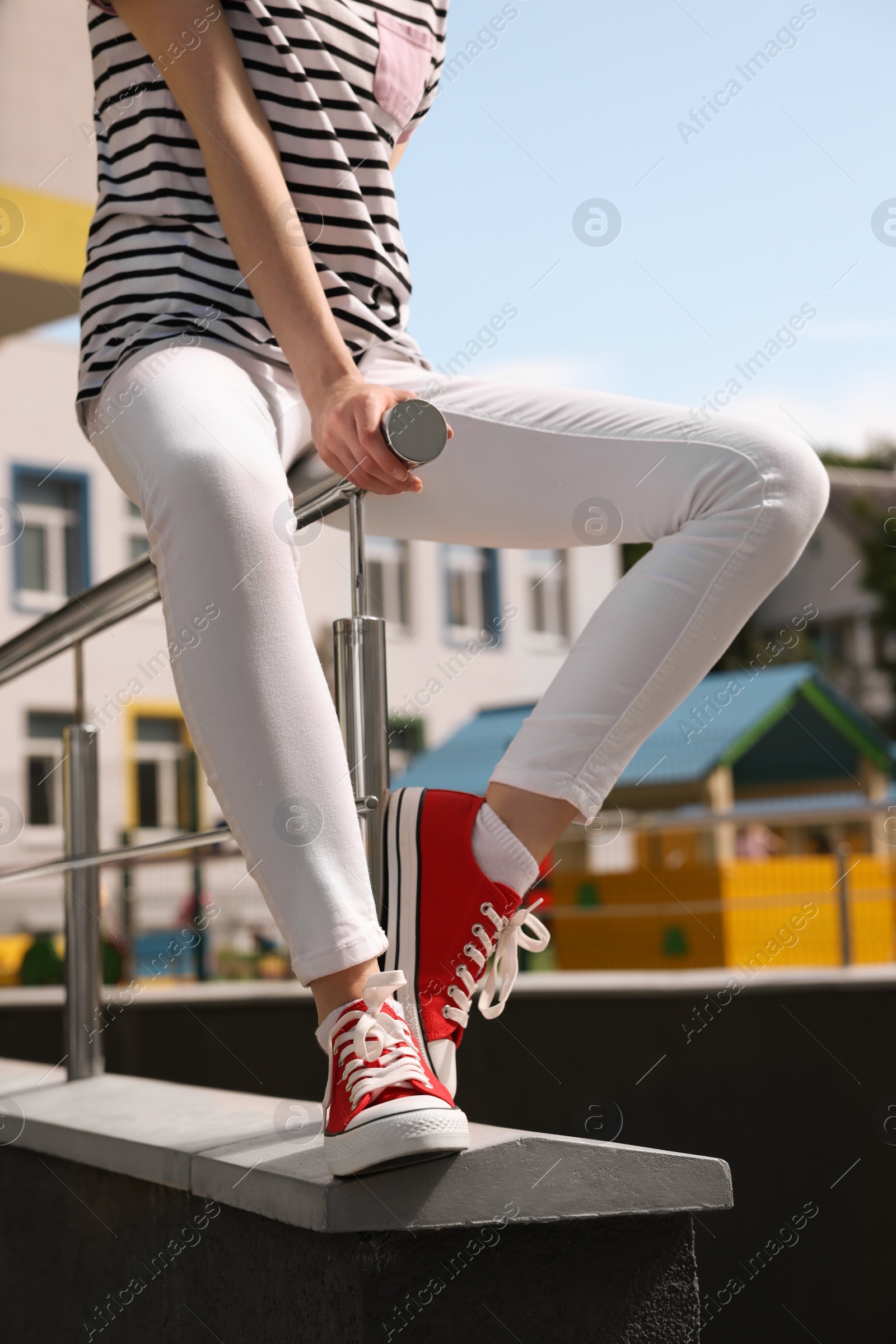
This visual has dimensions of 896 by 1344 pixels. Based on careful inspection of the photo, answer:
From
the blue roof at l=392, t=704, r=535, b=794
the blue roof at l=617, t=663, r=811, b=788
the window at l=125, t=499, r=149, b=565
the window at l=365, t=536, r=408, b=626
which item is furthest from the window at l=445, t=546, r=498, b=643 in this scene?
the window at l=125, t=499, r=149, b=565

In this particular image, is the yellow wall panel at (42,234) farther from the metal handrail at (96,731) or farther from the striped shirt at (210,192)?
the striped shirt at (210,192)

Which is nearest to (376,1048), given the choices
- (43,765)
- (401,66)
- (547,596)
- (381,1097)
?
(381,1097)

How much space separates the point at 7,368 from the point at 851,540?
23939mm

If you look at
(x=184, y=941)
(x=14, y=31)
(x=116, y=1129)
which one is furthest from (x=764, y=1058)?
→ (x=14, y=31)

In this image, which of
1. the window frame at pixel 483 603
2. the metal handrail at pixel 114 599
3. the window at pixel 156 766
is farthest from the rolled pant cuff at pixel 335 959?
the window frame at pixel 483 603

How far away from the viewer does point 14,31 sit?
519cm

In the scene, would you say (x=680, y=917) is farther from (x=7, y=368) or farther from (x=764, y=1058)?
(x=7, y=368)

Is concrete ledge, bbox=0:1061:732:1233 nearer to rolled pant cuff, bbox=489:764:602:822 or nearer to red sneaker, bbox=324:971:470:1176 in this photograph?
red sneaker, bbox=324:971:470:1176

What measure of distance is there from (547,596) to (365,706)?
19054 mm

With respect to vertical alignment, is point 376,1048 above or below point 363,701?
below

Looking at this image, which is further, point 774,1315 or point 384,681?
point 774,1315

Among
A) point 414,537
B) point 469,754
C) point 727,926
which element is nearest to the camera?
point 414,537

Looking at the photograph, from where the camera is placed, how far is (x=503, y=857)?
1299mm

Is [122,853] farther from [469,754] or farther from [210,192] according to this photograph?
[469,754]
